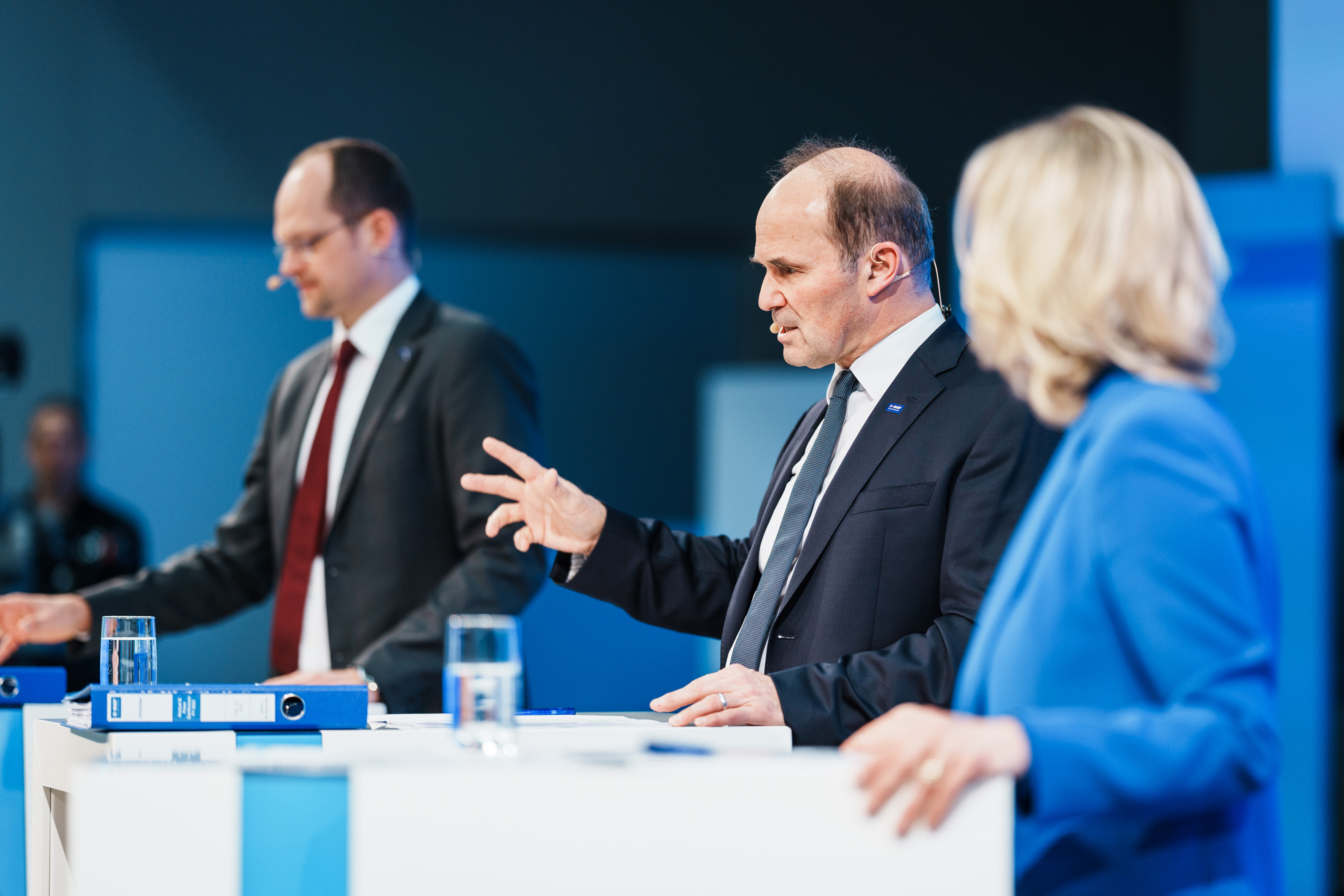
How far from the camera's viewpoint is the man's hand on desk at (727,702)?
1.95 m

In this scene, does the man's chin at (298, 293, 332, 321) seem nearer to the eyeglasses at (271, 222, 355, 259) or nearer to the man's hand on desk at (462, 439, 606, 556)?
the eyeglasses at (271, 222, 355, 259)

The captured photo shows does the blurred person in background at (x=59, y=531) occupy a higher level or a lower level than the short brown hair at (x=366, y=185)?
lower

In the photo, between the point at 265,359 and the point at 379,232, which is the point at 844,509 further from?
the point at 265,359

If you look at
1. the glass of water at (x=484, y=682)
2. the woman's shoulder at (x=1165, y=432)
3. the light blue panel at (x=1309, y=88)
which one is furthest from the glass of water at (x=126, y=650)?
the light blue panel at (x=1309, y=88)

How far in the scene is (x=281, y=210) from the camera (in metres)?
3.36

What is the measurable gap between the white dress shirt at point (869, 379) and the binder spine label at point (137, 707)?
36.4 inches

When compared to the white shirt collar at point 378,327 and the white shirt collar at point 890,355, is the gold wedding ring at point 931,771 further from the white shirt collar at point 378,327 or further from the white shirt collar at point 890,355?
the white shirt collar at point 378,327

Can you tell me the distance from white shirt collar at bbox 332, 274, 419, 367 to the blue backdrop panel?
2.44 metres

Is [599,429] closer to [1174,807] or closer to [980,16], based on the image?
[980,16]

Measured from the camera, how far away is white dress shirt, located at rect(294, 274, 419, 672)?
315 cm

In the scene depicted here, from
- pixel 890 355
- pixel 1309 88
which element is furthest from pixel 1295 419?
pixel 890 355

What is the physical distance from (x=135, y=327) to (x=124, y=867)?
499 cm

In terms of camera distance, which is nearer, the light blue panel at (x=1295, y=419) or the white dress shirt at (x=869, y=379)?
the white dress shirt at (x=869, y=379)

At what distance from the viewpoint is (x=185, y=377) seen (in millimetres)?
5926
